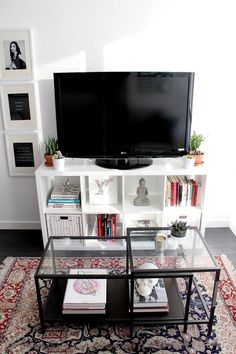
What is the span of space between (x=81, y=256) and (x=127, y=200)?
0.59 metres

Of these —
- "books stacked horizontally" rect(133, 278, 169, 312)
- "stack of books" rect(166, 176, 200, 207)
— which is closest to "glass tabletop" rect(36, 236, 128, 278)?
"books stacked horizontally" rect(133, 278, 169, 312)

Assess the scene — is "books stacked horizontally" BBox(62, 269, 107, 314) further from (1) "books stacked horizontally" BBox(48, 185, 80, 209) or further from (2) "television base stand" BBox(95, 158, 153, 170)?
(2) "television base stand" BBox(95, 158, 153, 170)

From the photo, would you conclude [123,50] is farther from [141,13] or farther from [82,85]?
[82,85]

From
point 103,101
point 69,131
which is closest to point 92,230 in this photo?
point 69,131

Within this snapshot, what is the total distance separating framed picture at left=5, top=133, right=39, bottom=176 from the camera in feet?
7.70

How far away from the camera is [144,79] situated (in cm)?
197

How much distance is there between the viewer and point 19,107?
7.42 feet

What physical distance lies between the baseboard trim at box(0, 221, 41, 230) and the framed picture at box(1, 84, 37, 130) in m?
0.88

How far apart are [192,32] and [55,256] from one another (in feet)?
6.09

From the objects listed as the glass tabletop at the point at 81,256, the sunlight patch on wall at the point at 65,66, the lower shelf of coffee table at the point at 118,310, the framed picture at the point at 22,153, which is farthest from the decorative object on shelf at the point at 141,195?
the sunlight patch on wall at the point at 65,66

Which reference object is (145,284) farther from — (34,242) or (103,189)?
(34,242)

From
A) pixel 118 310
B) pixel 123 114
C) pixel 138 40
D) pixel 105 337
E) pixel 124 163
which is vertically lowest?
pixel 105 337

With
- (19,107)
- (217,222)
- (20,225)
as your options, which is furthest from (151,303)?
(19,107)

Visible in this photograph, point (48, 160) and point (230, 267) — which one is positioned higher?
point (48, 160)
